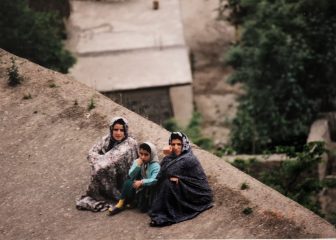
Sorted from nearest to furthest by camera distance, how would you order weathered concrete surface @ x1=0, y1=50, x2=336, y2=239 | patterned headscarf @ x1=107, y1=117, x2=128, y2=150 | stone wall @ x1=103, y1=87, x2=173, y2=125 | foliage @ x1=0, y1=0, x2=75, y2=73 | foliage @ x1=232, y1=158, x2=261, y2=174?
weathered concrete surface @ x1=0, y1=50, x2=336, y2=239
patterned headscarf @ x1=107, y1=117, x2=128, y2=150
foliage @ x1=232, y1=158, x2=261, y2=174
foliage @ x1=0, y1=0, x2=75, y2=73
stone wall @ x1=103, y1=87, x2=173, y2=125

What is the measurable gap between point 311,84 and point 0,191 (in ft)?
26.1

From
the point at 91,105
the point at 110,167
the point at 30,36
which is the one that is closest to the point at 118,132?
the point at 110,167

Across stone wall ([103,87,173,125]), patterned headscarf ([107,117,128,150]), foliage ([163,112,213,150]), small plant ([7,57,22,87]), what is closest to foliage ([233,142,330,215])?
foliage ([163,112,213,150])

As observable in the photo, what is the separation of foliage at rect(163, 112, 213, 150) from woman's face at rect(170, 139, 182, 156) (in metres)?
5.28

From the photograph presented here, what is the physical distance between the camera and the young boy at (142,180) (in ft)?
26.1

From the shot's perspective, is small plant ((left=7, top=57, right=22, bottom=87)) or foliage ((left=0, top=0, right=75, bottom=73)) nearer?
small plant ((left=7, top=57, right=22, bottom=87))

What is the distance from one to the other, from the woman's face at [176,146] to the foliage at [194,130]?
5.28 m

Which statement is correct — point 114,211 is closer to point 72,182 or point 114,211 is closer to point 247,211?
point 72,182

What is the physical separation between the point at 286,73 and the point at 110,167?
710 centimetres

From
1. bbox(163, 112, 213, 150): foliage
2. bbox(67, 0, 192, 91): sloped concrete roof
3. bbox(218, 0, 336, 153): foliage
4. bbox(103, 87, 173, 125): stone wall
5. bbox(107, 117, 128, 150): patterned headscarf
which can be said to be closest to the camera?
bbox(107, 117, 128, 150): patterned headscarf

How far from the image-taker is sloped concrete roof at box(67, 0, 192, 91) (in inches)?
592

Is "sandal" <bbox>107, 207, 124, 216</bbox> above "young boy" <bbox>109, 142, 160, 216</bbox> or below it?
below

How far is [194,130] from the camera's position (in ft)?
47.2

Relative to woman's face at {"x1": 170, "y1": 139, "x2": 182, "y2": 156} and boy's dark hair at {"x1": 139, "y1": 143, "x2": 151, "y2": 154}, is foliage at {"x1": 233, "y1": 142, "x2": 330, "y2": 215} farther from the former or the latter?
boy's dark hair at {"x1": 139, "y1": 143, "x2": 151, "y2": 154}
